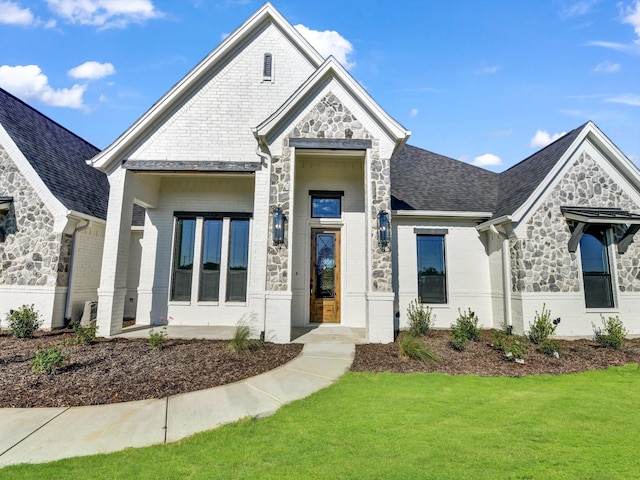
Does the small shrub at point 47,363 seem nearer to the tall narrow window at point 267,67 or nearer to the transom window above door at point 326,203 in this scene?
the transom window above door at point 326,203

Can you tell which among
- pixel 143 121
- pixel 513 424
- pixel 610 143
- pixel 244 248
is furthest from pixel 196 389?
pixel 610 143

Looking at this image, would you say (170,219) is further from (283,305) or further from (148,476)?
(148,476)

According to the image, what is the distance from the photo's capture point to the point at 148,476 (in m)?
2.78

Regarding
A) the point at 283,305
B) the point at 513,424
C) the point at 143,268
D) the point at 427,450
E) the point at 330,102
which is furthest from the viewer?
the point at 143,268

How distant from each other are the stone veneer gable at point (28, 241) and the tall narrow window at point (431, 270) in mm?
10554

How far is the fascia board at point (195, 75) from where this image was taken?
8820mm

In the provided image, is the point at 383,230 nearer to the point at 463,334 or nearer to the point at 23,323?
the point at 463,334

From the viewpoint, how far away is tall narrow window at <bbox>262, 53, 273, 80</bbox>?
9748 millimetres

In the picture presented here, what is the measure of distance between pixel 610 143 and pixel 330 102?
313 inches

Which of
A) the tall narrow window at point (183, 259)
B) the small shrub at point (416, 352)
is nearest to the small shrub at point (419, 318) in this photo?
the small shrub at point (416, 352)

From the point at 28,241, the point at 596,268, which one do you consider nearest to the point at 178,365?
the point at 28,241

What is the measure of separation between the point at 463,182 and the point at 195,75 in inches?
380

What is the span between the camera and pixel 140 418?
3924mm

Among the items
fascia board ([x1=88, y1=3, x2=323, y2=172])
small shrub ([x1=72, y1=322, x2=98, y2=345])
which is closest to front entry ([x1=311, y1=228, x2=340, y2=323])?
fascia board ([x1=88, y1=3, x2=323, y2=172])
